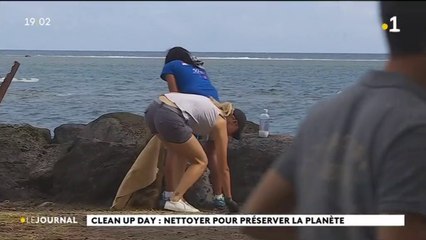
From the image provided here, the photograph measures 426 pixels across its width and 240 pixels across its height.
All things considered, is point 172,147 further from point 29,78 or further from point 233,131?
point 29,78

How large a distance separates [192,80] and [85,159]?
1.94 ft

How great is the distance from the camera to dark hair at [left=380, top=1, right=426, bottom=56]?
5.96ft

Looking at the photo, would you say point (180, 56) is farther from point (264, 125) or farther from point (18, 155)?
point (18, 155)

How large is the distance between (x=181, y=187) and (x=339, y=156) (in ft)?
2.99

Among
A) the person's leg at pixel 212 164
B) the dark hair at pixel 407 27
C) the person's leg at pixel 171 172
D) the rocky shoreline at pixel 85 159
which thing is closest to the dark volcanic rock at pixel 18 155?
the rocky shoreline at pixel 85 159

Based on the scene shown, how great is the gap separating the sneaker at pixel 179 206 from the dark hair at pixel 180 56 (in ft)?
1.73

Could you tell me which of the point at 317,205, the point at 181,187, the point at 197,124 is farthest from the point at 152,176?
the point at 317,205

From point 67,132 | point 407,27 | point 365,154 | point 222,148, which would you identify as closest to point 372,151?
point 365,154

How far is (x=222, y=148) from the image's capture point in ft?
8.20

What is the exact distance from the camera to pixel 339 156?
1.80 metres

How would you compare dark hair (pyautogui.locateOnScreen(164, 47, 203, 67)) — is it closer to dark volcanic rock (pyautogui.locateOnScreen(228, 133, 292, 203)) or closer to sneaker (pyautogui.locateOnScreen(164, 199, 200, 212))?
dark volcanic rock (pyautogui.locateOnScreen(228, 133, 292, 203))

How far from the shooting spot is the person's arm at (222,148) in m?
2.49

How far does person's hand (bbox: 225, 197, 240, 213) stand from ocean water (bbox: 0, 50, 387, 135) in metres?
0.29

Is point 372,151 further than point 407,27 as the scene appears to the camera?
No
